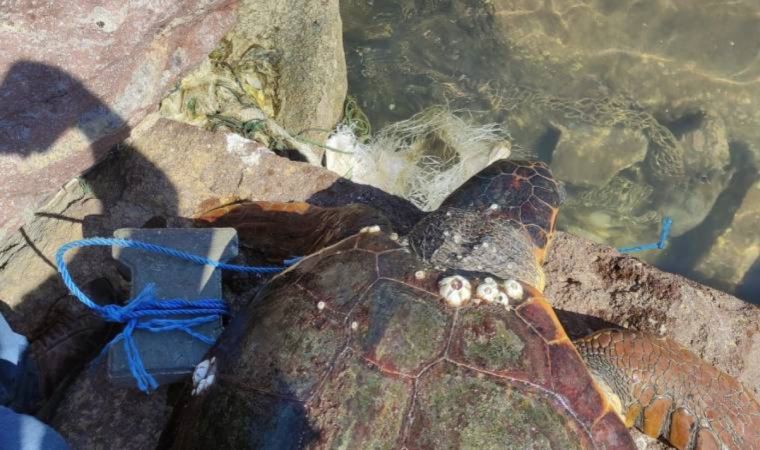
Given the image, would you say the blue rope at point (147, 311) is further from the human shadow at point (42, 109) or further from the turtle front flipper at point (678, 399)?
the turtle front flipper at point (678, 399)

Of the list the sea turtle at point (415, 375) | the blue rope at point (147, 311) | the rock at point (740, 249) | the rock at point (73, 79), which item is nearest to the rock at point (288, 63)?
the rock at point (73, 79)

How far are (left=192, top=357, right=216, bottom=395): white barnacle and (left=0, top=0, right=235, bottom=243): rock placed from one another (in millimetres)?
1082

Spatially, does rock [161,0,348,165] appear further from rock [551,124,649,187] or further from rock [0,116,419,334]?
rock [551,124,649,187]

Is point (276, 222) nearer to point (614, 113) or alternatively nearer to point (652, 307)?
point (652, 307)

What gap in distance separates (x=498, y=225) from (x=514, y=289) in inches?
29.3

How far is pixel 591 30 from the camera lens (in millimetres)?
5801

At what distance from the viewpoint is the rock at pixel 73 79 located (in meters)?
1.92

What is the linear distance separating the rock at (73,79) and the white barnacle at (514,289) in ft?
5.70

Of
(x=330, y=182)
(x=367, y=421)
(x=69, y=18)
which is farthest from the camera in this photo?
(x=330, y=182)

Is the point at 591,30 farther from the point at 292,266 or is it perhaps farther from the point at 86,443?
the point at 86,443

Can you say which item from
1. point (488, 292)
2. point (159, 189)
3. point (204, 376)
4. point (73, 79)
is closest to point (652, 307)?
point (488, 292)

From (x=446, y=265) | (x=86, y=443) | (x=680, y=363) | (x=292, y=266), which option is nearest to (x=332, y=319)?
(x=292, y=266)

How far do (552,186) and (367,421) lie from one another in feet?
5.87

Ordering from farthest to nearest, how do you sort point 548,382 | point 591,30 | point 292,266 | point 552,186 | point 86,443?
point 591,30
point 552,186
point 86,443
point 292,266
point 548,382
